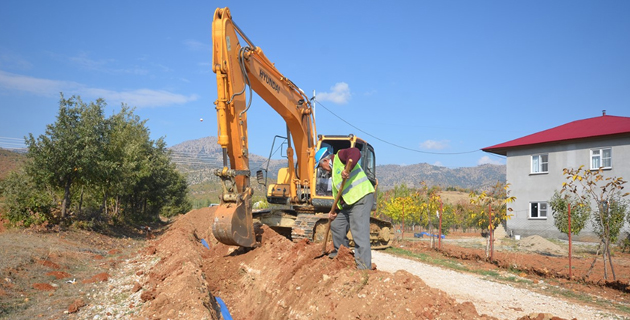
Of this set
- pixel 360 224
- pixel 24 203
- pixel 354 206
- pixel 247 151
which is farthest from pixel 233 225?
pixel 24 203

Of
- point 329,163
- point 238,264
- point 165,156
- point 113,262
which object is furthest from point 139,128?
point 329,163

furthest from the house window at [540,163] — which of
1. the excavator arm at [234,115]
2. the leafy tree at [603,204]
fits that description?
the excavator arm at [234,115]

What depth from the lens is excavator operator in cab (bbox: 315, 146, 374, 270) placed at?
619 centimetres

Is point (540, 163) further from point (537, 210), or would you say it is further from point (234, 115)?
point (234, 115)

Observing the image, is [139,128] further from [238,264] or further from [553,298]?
[553,298]

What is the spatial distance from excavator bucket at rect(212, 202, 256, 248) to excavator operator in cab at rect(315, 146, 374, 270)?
229cm

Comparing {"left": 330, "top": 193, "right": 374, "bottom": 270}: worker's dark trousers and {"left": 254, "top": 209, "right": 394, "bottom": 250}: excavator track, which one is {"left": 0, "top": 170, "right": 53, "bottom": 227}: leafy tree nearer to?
{"left": 254, "top": 209, "right": 394, "bottom": 250}: excavator track

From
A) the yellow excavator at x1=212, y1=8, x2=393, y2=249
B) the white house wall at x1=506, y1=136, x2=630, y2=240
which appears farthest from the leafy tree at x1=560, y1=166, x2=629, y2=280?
the yellow excavator at x1=212, y1=8, x2=393, y2=249

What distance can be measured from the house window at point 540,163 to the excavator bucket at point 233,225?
2368cm

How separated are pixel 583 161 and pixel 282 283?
2438 cm

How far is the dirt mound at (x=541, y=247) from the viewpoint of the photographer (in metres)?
20.6

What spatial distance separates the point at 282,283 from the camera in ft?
22.3

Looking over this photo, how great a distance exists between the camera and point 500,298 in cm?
788

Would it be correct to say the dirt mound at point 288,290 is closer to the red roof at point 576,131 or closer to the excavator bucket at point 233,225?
the excavator bucket at point 233,225
